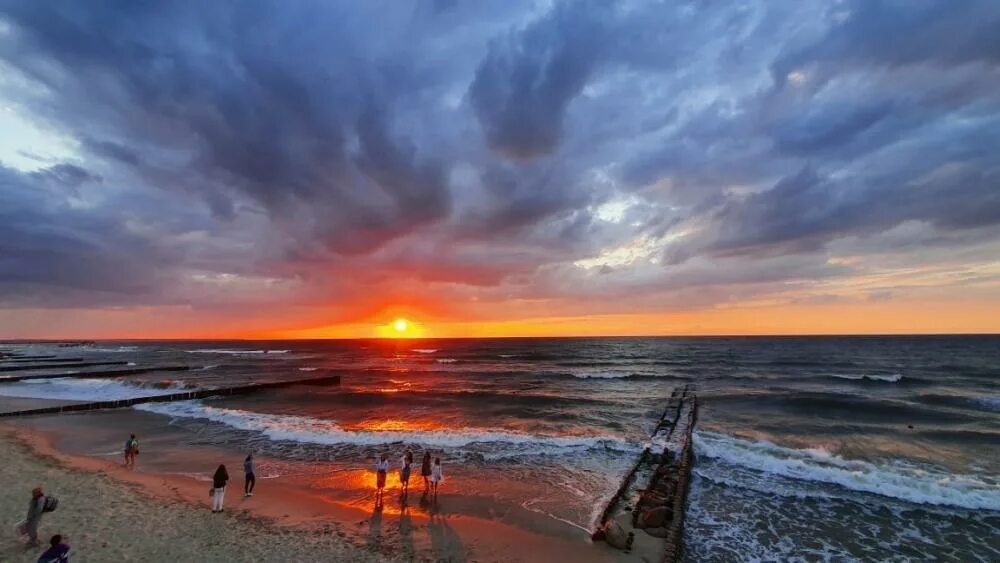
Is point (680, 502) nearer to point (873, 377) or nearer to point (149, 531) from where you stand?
point (149, 531)

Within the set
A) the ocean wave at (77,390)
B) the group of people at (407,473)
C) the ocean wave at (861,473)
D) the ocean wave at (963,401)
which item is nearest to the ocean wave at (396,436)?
the ocean wave at (861,473)

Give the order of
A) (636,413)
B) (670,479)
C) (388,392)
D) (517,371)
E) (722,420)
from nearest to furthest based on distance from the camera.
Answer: (670,479), (722,420), (636,413), (388,392), (517,371)

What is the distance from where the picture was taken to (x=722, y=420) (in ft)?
106

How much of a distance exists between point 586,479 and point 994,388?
57.6 m

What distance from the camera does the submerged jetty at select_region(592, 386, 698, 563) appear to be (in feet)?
43.2

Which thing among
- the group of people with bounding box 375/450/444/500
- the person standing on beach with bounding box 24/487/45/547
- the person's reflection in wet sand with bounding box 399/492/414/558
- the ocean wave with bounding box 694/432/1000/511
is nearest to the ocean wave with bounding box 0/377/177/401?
the person standing on beach with bounding box 24/487/45/547

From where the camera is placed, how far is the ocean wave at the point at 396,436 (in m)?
25.3

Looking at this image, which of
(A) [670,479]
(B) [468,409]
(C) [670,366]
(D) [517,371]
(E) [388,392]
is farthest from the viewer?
(C) [670,366]

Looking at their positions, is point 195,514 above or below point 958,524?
above

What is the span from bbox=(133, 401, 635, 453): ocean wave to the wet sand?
4.96 metres

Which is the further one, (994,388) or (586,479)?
(994,388)


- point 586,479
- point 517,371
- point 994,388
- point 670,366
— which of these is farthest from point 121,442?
point 994,388

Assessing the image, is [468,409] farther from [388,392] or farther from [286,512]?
[286,512]

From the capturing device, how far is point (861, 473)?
20234 mm
